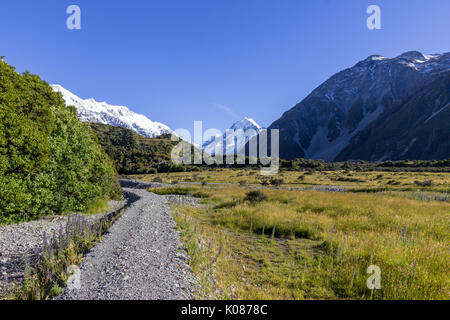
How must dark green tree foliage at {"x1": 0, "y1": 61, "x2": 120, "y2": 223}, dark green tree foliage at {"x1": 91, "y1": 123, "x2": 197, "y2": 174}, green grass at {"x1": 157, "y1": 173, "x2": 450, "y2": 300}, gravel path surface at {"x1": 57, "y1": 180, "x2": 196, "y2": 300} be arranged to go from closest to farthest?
1. gravel path surface at {"x1": 57, "y1": 180, "x2": 196, "y2": 300}
2. green grass at {"x1": 157, "y1": 173, "x2": 450, "y2": 300}
3. dark green tree foliage at {"x1": 0, "y1": 61, "x2": 120, "y2": 223}
4. dark green tree foliage at {"x1": 91, "y1": 123, "x2": 197, "y2": 174}

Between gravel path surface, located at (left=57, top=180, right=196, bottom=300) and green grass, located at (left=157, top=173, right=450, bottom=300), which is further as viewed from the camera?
green grass, located at (left=157, top=173, right=450, bottom=300)

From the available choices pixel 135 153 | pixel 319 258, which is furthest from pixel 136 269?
pixel 135 153

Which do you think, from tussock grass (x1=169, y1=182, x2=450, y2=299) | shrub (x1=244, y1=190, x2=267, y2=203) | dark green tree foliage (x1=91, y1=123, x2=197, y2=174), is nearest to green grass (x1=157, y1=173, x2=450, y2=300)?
tussock grass (x1=169, y1=182, x2=450, y2=299)

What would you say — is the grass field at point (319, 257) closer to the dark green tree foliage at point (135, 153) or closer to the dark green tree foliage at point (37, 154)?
the dark green tree foliage at point (37, 154)

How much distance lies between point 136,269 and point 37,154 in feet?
36.9

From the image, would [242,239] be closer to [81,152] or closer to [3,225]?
→ [3,225]

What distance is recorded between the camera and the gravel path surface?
5.53 metres

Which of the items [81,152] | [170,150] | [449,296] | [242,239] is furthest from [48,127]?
[170,150]

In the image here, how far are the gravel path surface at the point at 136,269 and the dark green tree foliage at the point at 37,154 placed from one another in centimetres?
663

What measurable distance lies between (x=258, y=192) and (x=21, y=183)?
18290 millimetres

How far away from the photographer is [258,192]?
23438 millimetres

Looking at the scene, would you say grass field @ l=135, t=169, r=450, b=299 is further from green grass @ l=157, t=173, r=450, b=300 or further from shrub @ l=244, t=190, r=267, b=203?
shrub @ l=244, t=190, r=267, b=203

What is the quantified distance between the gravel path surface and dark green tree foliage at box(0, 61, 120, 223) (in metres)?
6.63

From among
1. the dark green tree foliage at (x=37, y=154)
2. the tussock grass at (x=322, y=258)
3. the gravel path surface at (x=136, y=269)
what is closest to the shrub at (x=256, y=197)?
the tussock grass at (x=322, y=258)
